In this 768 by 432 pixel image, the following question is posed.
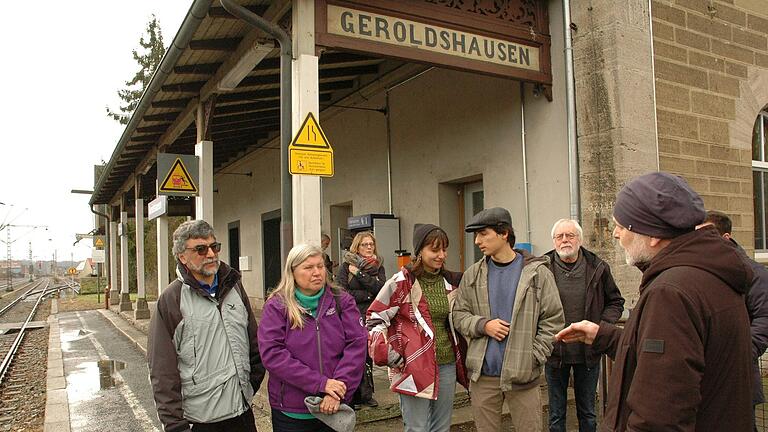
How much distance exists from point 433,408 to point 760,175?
679 centimetres

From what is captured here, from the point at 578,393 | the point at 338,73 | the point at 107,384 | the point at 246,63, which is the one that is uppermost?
the point at 338,73

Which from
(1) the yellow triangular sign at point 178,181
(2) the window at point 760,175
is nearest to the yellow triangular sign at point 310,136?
(1) the yellow triangular sign at point 178,181

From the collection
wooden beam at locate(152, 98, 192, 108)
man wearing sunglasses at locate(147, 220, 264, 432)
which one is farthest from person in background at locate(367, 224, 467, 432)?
wooden beam at locate(152, 98, 192, 108)

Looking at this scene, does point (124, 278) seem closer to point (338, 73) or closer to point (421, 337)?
point (338, 73)

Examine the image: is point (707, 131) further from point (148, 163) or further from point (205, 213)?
point (148, 163)

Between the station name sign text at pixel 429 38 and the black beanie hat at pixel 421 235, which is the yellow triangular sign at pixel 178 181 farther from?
the black beanie hat at pixel 421 235

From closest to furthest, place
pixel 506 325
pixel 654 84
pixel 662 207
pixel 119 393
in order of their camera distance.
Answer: pixel 662 207 < pixel 506 325 < pixel 654 84 < pixel 119 393

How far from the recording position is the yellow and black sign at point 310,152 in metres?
5.03

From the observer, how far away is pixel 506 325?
11.5ft

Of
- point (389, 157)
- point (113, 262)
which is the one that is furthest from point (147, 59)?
point (389, 157)

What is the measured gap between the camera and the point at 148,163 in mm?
13844

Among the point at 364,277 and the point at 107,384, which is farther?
the point at 107,384

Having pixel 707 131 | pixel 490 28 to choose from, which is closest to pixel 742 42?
pixel 707 131

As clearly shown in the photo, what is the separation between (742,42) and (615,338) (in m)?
7.05
